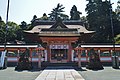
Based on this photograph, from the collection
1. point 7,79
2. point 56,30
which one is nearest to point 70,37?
point 56,30

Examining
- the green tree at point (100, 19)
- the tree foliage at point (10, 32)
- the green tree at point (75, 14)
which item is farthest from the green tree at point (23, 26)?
the green tree at point (100, 19)

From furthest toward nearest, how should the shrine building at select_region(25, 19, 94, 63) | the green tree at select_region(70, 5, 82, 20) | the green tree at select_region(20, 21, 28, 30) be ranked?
the green tree at select_region(20, 21, 28, 30) < the green tree at select_region(70, 5, 82, 20) < the shrine building at select_region(25, 19, 94, 63)

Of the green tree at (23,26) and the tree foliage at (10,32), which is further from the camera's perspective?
the green tree at (23,26)

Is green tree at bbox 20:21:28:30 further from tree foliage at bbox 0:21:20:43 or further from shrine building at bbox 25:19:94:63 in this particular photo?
shrine building at bbox 25:19:94:63

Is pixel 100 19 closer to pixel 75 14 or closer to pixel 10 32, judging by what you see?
pixel 75 14

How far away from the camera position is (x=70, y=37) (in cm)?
2567

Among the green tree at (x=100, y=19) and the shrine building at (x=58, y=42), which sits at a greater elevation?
the green tree at (x=100, y=19)

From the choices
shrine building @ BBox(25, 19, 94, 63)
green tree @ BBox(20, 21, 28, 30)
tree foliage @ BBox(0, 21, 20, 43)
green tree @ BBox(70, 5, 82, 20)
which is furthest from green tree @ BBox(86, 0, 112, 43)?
green tree @ BBox(20, 21, 28, 30)

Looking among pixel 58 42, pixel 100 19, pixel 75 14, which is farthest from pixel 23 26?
Answer: pixel 58 42

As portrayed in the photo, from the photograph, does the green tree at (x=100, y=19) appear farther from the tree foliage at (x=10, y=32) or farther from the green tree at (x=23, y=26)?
the green tree at (x=23, y=26)

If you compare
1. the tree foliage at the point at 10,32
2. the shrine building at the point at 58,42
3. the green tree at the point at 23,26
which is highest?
the green tree at the point at 23,26

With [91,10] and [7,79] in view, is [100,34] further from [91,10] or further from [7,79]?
[7,79]

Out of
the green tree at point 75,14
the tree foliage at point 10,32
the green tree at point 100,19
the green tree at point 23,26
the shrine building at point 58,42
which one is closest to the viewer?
the shrine building at point 58,42

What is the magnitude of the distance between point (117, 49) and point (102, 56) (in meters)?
→ 2.25
